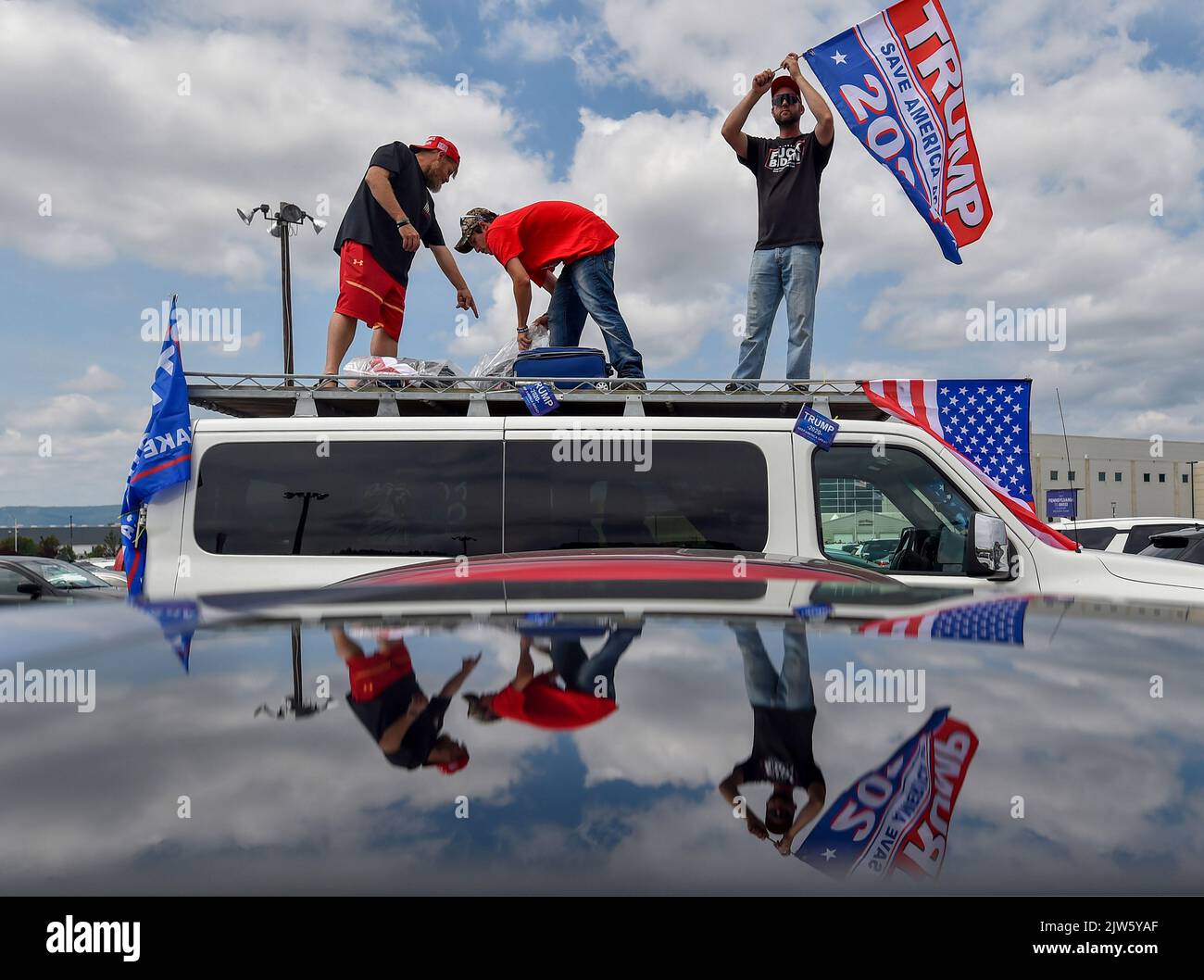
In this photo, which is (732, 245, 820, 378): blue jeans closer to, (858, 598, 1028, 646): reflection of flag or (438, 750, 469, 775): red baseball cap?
(858, 598, 1028, 646): reflection of flag

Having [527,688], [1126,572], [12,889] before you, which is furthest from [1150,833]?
[1126,572]

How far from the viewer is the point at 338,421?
161 inches

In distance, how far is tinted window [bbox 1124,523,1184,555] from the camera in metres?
9.70

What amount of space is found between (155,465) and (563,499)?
1.92 m

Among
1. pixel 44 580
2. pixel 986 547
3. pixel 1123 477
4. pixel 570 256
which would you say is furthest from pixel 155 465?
pixel 1123 477

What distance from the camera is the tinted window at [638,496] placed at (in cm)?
391

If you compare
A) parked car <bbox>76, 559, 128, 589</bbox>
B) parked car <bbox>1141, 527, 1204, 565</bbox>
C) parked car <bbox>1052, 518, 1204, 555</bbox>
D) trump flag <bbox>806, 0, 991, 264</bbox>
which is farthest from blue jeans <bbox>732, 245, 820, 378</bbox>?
parked car <bbox>76, 559, 128, 589</bbox>

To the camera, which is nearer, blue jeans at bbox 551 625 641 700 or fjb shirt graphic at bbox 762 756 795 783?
fjb shirt graphic at bbox 762 756 795 783

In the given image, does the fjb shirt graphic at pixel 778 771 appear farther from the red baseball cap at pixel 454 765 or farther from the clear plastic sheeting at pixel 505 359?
the clear plastic sheeting at pixel 505 359

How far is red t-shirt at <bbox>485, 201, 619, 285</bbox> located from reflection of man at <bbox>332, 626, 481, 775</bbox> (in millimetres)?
4754

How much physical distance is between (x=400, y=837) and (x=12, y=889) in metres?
0.29

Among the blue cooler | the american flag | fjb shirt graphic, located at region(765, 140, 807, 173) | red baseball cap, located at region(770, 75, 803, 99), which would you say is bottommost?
the american flag

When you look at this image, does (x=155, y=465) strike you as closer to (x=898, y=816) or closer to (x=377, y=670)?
(x=377, y=670)
